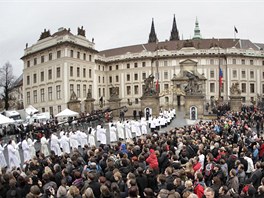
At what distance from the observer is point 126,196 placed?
731cm

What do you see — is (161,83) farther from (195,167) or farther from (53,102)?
(195,167)

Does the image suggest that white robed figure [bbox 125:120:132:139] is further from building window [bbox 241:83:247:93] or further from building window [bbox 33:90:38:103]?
building window [bbox 241:83:247:93]

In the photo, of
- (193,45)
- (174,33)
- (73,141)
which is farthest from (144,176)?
(174,33)

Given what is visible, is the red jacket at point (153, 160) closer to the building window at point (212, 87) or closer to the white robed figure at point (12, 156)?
the white robed figure at point (12, 156)

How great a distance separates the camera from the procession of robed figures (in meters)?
16.3

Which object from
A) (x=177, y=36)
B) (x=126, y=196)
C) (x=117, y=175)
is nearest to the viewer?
(x=126, y=196)

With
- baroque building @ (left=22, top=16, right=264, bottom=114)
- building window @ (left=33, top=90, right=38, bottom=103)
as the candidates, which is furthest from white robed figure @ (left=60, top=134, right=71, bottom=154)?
building window @ (left=33, top=90, right=38, bottom=103)

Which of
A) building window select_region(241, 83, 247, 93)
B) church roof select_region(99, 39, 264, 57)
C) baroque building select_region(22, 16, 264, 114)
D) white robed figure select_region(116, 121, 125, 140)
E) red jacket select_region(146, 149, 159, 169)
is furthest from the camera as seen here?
church roof select_region(99, 39, 264, 57)

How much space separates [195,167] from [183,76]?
199ft

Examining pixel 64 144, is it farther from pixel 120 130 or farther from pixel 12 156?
pixel 120 130

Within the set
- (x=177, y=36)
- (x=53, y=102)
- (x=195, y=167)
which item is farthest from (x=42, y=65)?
(x=177, y=36)

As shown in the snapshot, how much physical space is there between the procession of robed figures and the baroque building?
106ft

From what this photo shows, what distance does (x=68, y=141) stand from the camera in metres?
19.8

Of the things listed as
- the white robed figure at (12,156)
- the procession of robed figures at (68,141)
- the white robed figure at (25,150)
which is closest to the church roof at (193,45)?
the procession of robed figures at (68,141)
